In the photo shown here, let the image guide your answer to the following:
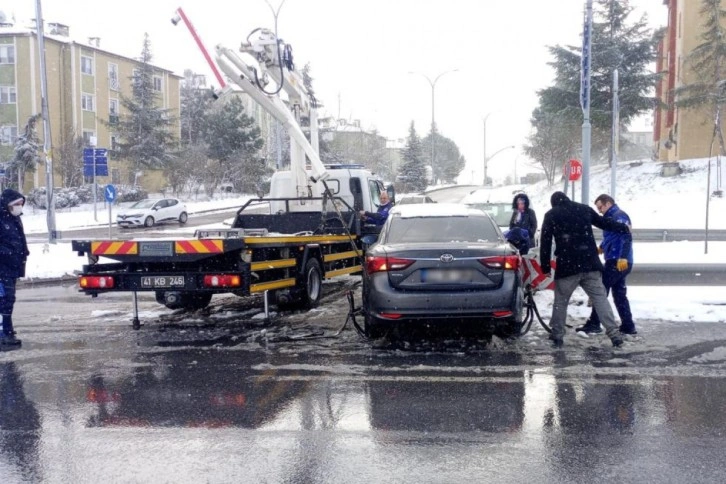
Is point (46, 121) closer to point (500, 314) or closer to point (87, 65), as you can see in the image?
point (500, 314)

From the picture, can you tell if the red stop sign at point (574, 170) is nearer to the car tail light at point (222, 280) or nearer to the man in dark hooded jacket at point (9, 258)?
the car tail light at point (222, 280)

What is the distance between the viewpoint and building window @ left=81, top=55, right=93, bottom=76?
5484 centimetres

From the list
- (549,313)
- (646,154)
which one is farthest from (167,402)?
(646,154)

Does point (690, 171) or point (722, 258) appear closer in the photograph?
point (722, 258)

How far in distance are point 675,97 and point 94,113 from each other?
4232cm

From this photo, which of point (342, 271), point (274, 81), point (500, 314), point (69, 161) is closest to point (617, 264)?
point (500, 314)

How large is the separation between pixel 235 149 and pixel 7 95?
17391 mm

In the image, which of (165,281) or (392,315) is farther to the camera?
(165,281)

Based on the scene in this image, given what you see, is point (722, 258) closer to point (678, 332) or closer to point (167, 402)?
point (678, 332)

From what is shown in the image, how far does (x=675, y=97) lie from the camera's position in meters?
42.2

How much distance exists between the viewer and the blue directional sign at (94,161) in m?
25.8

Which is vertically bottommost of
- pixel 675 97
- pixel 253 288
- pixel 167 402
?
pixel 167 402

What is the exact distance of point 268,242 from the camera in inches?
352

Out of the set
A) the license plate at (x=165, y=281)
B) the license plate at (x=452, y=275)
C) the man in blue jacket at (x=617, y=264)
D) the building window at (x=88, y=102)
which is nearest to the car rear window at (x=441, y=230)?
the license plate at (x=452, y=275)
